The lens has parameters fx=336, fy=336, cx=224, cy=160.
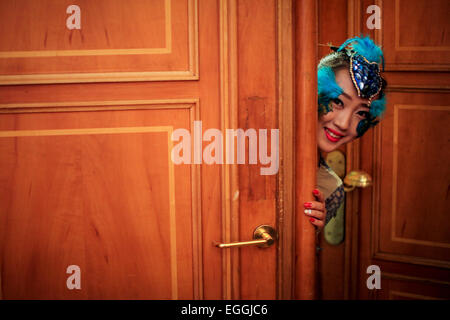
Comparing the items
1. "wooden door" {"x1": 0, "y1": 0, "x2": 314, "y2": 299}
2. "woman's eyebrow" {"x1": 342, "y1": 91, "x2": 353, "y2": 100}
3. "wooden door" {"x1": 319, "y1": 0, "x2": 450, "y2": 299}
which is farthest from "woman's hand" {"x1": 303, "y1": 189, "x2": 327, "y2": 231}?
"wooden door" {"x1": 319, "y1": 0, "x2": 450, "y2": 299}

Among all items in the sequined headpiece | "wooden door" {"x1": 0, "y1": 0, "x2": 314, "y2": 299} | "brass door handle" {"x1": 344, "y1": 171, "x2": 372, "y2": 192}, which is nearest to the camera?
"wooden door" {"x1": 0, "y1": 0, "x2": 314, "y2": 299}

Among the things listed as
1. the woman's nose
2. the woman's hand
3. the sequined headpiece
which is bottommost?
the woman's hand

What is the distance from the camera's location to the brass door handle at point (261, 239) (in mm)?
1110

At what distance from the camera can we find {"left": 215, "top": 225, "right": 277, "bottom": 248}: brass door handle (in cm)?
111

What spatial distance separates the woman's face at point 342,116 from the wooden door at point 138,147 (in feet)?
1.38

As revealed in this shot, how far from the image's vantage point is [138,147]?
3.73 feet

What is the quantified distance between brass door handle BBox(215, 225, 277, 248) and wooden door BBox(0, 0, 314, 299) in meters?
0.02

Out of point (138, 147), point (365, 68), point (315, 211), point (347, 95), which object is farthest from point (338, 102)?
point (138, 147)

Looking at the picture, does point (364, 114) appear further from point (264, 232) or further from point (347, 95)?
point (264, 232)

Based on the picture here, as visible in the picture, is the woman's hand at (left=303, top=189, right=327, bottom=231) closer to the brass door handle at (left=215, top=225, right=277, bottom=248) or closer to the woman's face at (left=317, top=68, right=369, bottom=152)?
the brass door handle at (left=215, top=225, right=277, bottom=248)

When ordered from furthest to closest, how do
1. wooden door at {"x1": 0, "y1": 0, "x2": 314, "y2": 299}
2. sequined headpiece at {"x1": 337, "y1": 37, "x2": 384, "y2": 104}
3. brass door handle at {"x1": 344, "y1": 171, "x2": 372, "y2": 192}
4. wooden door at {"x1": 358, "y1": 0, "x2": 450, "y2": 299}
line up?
brass door handle at {"x1": 344, "y1": 171, "x2": 372, "y2": 192}, wooden door at {"x1": 358, "y1": 0, "x2": 450, "y2": 299}, sequined headpiece at {"x1": 337, "y1": 37, "x2": 384, "y2": 104}, wooden door at {"x1": 0, "y1": 0, "x2": 314, "y2": 299}

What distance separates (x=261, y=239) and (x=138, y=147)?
20.5 inches

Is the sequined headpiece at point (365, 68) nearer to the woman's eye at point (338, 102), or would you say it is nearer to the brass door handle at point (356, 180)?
the woman's eye at point (338, 102)

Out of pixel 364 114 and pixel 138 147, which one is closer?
pixel 138 147
